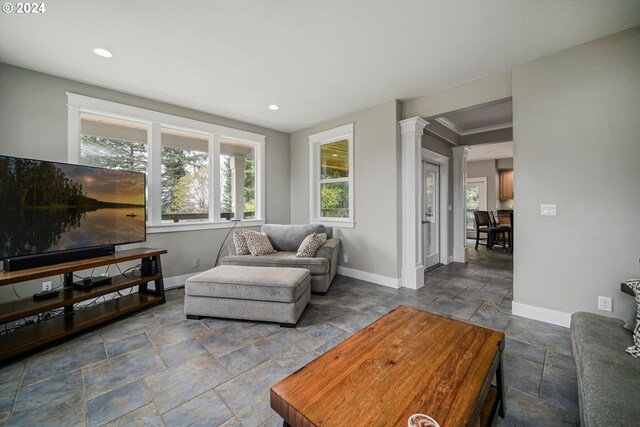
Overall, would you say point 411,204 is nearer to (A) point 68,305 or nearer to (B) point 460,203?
(B) point 460,203

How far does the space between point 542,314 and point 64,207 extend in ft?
15.7

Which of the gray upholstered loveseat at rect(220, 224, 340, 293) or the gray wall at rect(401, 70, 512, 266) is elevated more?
the gray wall at rect(401, 70, 512, 266)

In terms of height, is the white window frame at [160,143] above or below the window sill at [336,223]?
above

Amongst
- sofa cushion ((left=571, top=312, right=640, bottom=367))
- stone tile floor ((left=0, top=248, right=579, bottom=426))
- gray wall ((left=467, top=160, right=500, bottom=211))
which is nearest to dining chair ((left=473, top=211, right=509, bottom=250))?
gray wall ((left=467, top=160, right=500, bottom=211))

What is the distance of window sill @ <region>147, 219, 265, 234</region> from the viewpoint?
3.40 m

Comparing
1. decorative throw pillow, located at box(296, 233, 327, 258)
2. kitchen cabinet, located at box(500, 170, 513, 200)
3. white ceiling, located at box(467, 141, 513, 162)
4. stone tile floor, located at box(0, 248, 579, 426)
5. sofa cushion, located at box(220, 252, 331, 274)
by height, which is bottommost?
stone tile floor, located at box(0, 248, 579, 426)

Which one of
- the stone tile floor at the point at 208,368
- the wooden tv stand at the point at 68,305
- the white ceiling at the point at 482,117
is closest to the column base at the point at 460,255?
the stone tile floor at the point at 208,368

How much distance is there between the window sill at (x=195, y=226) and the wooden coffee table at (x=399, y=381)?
3161 mm

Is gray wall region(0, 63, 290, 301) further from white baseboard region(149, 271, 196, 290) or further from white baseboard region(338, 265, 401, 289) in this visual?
white baseboard region(338, 265, 401, 289)

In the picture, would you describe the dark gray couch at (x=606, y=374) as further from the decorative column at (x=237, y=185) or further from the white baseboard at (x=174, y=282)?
the decorative column at (x=237, y=185)

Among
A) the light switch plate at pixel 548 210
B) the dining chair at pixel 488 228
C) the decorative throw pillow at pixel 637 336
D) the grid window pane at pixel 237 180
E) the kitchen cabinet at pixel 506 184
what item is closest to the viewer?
the decorative throw pillow at pixel 637 336

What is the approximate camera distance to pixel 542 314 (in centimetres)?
247

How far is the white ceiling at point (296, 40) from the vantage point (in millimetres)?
1846

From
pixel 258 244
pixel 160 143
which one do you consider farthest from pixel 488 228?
pixel 160 143
